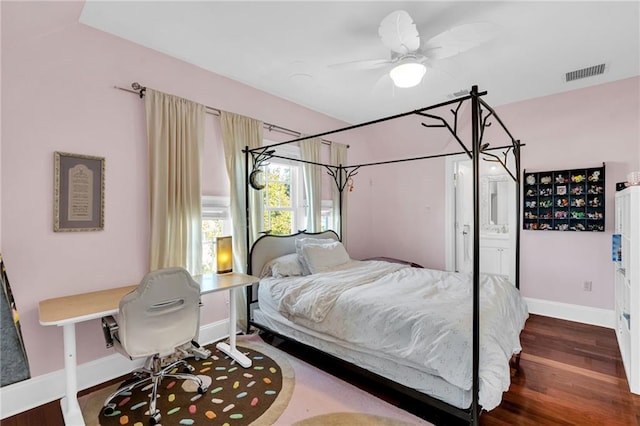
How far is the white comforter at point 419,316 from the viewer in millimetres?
1834

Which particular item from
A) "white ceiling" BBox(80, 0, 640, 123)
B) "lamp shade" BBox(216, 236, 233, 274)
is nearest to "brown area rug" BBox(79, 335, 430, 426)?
"lamp shade" BBox(216, 236, 233, 274)

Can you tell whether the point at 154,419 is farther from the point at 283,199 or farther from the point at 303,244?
the point at 283,199

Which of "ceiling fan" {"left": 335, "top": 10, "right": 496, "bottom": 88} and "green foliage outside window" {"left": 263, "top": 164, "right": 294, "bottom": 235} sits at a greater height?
"ceiling fan" {"left": 335, "top": 10, "right": 496, "bottom": 88}

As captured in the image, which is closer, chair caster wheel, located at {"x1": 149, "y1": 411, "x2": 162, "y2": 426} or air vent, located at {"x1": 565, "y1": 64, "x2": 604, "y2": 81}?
chair caster wheel, located at {"x1": 149, "y1": 411, "x2": 162, "y2": 426}

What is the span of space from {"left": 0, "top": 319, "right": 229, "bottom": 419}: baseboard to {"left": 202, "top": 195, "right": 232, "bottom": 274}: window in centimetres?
105

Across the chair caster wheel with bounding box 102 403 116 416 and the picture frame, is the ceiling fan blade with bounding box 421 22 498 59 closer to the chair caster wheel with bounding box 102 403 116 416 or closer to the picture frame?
the picture frame

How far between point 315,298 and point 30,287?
6.89 ft

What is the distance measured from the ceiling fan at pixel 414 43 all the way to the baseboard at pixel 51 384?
124 inches

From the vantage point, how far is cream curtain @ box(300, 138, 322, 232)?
421 cm

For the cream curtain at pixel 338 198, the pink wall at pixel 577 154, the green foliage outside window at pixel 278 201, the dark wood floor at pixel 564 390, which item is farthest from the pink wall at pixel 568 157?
the green foliage outside window at pixel 278 201

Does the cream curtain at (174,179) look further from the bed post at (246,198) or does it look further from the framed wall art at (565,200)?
the framed wall art at (565,200)

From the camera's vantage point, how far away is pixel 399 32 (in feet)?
6.45

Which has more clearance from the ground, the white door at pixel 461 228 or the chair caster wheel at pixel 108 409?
the white door at pixel 461 228

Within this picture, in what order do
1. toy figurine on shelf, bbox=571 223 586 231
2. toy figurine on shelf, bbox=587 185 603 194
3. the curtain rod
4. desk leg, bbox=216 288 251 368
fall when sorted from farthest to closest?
toy figurine on shelf, bbox=571 223 586 231
toy figurine on shelf, bbox=587 185 603 194
desk leg, bbox=216 288 251 368
the curtain rod
